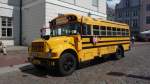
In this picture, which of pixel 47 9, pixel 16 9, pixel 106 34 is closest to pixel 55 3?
pixel 47 9

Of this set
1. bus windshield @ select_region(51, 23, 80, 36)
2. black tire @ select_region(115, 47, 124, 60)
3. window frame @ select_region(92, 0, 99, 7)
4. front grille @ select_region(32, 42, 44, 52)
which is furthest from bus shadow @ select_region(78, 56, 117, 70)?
window frame @ select_region(92, 0, 99, 7)

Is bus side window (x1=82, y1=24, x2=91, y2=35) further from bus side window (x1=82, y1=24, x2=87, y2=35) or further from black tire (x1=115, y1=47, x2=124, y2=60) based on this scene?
black tire (x1=115, y1=47, x2=124, y2=60)

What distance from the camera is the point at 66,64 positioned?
9.29 meters

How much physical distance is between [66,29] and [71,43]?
99 cm

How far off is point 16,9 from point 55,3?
540 cm

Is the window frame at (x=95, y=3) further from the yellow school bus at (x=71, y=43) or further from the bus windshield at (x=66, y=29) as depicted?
the bus windshield at (x=66, y=29)

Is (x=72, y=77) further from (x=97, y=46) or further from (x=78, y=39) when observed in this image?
(x=97, y=46)

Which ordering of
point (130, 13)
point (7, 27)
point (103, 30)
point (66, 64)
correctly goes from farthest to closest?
point (130, 13)
point (7, 27)
point (103, 30)
point (66, 64)

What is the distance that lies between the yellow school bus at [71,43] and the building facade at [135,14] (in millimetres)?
46318

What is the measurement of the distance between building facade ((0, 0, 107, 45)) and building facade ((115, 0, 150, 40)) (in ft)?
118

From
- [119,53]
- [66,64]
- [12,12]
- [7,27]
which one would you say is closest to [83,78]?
[66,64]

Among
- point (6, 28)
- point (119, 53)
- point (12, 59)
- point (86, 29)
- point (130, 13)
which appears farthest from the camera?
point (130, 13)

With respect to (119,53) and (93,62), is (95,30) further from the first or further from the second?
(119,53)

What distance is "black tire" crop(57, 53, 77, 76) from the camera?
897 cm
